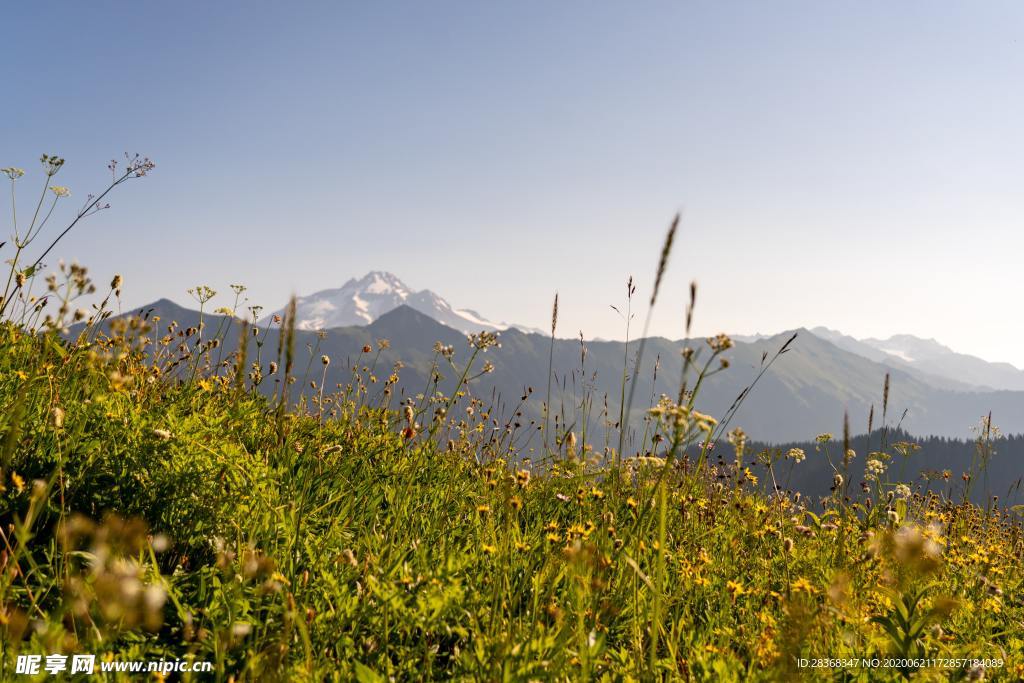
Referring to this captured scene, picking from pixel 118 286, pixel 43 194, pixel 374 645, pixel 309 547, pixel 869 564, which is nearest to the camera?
pixel 374 645

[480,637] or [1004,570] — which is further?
[1004,570]

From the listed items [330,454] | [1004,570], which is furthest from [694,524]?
[1004,570]

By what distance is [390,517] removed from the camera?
3.43 m

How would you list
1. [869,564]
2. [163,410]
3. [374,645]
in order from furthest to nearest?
[869,564]
[163,410]
[374,645]

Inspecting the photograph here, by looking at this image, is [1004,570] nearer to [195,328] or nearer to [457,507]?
[457,507]

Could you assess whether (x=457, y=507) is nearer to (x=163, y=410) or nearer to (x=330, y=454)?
(x=330, y=454)

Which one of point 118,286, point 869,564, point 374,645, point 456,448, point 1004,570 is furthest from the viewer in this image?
point 456,448

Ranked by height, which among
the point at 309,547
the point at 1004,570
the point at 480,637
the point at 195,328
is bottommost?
the point at 1004,570

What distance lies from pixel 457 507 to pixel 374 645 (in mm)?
1643

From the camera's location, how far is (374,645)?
2375 millimetres

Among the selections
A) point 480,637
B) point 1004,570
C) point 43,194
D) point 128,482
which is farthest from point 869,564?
point 43,194

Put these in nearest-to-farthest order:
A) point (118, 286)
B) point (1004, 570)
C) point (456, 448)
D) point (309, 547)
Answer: point (309, 547) < point (118, 286) < point (1004, 570) < point (456, 448)

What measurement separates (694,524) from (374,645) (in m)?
2.92

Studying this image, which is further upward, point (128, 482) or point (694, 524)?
point (128, 482)
